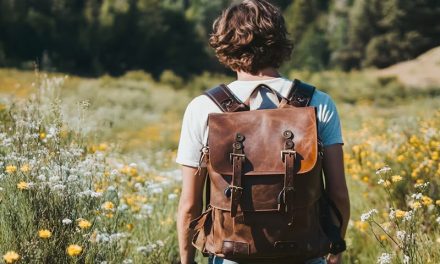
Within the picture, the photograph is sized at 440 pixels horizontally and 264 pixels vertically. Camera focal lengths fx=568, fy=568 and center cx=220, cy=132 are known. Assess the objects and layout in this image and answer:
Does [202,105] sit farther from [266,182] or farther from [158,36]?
[158,36]

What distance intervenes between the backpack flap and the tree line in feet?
153

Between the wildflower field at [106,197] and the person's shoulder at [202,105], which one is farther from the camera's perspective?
the wildflower field at [106,197]

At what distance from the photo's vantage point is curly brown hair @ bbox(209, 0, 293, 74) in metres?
2.13

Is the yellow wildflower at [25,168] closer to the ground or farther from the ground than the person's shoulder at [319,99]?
closer to the ground

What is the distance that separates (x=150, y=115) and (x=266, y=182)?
66.9 ft

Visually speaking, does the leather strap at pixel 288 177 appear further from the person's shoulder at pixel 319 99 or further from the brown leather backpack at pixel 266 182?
the person's shoulder at pixel 319 99


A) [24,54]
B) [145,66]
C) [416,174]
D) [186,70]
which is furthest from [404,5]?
[416,174]

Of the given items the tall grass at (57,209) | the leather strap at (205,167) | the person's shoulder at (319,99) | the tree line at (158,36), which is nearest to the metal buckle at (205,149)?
the leather strap at (205,167)

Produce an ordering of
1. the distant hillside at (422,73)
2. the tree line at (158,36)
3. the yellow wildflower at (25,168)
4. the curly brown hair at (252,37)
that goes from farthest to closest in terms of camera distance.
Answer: the tree line at (158,36)
the distant hillside at (422,73)
the yellow wildflower at (25,168)
the curly brown hair at (252,37)

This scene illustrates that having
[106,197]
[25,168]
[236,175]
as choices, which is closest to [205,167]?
[236,175]

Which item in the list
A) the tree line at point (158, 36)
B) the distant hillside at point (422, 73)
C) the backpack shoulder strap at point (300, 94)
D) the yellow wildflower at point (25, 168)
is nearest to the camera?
the backpack shoulder strap at point (300, 94)

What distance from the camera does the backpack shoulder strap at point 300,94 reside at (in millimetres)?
2016

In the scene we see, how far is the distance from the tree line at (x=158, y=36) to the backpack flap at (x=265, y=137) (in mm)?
46598

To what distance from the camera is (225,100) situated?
203cm
